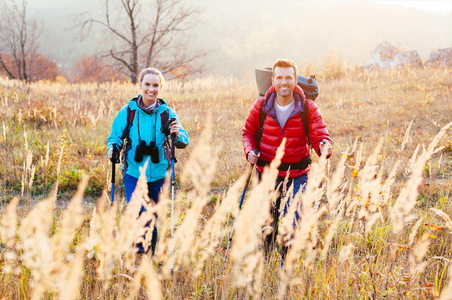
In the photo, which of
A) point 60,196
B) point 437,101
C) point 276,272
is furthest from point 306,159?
point 437,101

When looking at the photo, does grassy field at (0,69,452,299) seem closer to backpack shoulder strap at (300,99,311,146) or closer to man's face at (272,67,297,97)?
backpack shoulder strap at (300,99,311,146)

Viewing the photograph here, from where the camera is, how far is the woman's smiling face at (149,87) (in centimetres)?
303

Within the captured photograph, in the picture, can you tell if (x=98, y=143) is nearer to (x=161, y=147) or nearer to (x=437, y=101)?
(x=161, y=147)

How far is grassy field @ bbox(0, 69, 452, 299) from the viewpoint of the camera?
6.60ft

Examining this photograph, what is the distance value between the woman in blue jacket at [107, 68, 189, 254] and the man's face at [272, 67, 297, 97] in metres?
1.09

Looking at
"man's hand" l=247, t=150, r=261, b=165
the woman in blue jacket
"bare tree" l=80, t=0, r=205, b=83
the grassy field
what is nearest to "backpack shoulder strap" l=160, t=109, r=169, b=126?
the woman in blue jacket

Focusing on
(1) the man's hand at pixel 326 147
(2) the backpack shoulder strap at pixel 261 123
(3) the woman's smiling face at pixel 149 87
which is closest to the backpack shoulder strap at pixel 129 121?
(3) the woman's smiling face at pixel 149 87

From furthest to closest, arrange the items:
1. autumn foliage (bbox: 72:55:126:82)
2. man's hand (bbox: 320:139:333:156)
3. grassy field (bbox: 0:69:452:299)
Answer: autumn foliage (bbox: 72:55:126:82)
man's hand (bbox: 320:139:333:156)
grassy field (bbox: 0:69:452:299)

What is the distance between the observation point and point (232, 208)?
377 cm

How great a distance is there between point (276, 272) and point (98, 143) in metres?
5.64

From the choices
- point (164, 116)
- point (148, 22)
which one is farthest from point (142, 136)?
point (148, 22)

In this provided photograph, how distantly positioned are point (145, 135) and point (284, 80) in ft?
5.01

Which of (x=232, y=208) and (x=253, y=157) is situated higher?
(x=253, y=157)

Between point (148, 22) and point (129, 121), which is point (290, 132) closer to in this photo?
point (129, 121)
